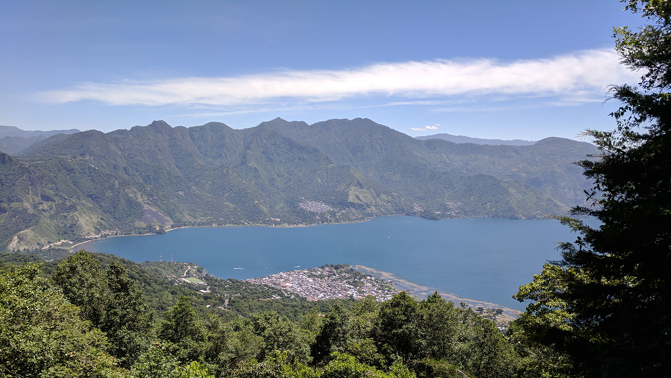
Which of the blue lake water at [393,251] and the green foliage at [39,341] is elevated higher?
the green foliage at [39,341]

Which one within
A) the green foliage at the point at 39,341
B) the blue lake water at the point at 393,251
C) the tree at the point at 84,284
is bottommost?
the blue lake water at the point at 393,251

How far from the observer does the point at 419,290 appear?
290 ft

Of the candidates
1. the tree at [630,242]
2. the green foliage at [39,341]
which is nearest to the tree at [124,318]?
the green foliage at [39,341]

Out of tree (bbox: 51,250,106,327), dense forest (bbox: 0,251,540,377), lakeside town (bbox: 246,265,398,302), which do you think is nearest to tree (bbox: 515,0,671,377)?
dense forest (bbox: 0,251,540,377)

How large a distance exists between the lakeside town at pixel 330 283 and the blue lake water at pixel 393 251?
33.5ft

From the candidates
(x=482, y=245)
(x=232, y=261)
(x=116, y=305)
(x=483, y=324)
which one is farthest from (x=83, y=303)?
(x=482, y=245)

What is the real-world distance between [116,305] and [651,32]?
25352 mm

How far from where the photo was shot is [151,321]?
21.4 meters

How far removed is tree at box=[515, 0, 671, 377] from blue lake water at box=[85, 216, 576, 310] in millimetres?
82403

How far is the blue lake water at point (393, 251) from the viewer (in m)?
100

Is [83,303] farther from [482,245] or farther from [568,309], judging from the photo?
[482,245]

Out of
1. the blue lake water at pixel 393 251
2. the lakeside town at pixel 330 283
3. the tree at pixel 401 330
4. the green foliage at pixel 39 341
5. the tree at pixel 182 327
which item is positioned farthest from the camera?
the blue lake water at pixel 393 251

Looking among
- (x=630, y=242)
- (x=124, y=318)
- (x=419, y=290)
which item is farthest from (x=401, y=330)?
(x=419, y=290)

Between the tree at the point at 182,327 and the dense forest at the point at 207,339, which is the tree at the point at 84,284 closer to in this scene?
the dense forest at the point at 207,339
